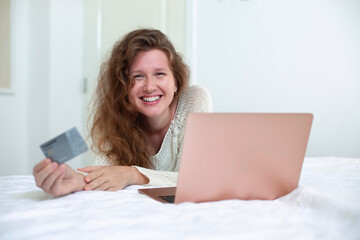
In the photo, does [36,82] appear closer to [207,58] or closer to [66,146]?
[207,58]

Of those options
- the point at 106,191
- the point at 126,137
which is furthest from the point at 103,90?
the point at 106,191

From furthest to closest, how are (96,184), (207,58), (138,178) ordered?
(207,58)
(138,178)
(96,184)

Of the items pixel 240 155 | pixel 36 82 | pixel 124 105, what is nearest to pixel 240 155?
pixel 240 155

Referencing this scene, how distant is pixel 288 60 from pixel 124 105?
1817mm

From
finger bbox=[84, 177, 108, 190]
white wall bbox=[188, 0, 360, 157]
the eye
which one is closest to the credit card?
finger bbox=[84, 177, 108, 190]

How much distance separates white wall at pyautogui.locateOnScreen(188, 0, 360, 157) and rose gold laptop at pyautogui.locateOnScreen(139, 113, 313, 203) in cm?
220

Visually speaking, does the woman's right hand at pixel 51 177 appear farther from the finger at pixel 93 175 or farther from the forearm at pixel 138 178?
the forearm at pixel 138 178

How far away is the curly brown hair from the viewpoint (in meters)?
1.58

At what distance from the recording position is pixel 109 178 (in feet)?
3.56

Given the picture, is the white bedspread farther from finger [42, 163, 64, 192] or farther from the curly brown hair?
the curly brown hair

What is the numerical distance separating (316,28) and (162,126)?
1833mm

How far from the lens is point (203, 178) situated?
0.82 m

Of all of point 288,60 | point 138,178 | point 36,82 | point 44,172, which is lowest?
point 138,178

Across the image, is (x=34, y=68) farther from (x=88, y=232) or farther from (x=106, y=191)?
(x=88, y=232)
